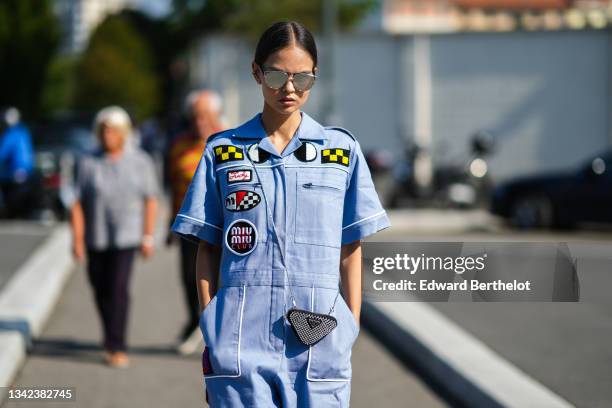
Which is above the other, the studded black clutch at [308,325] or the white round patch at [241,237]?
the white round patch at [241,237]

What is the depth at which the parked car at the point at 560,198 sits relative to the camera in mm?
16578

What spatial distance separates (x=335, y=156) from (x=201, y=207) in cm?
44

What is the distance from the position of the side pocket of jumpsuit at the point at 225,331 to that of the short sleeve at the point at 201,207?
0.68 ft

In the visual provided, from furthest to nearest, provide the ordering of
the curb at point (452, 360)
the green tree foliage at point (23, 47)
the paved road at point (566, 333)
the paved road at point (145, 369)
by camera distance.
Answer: the green tree foliage at point (23, 47), the paved road at point (145, 369), the curb at point (452, 360), the paved road at point (566, 333)

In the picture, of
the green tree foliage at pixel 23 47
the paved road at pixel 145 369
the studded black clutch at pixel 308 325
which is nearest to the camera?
the studded black clutch at pixel 308 325

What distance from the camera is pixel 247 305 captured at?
3326 mm

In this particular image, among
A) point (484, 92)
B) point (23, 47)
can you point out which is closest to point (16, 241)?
point (484, 92)

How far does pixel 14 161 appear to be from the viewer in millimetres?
16625

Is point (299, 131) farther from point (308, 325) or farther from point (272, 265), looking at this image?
point (308, 325)

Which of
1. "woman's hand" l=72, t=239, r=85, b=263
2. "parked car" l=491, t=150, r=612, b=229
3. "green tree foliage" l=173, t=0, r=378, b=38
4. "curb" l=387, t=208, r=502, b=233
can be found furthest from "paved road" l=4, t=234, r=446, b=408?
"green tree foliage" l=173, t=0, r=378, b=38

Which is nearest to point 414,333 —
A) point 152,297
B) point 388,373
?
point 388,373

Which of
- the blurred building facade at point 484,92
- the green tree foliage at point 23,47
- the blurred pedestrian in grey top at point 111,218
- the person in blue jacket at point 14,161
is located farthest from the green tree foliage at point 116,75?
the blurred pedestrian in grey top at point 111,218

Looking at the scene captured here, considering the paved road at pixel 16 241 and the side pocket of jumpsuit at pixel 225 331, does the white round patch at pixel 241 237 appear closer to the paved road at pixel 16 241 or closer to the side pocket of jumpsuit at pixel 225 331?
the side pocket of jumpsuit at pixel 225 331

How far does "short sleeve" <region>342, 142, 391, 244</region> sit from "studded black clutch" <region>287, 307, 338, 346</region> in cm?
32
